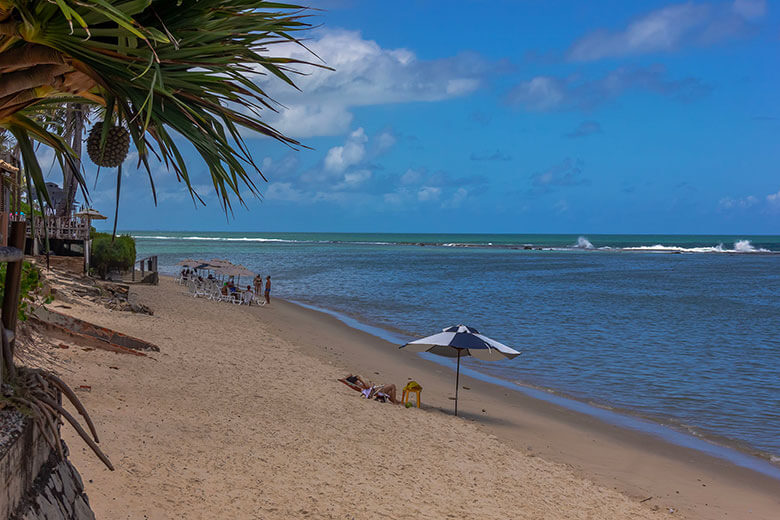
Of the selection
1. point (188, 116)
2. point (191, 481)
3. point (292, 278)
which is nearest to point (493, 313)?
A: point (292, 278)

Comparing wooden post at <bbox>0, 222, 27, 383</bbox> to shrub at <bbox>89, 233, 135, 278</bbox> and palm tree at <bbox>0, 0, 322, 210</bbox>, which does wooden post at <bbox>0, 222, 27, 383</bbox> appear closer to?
palm tree at <bbox>0, 0, 322, 210</bbox>

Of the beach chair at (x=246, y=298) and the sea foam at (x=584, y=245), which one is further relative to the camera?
the sea foam at (x=584, y=245)

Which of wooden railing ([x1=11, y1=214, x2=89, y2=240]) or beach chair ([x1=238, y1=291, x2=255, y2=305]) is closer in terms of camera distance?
wooden railing ([x1=11, y1=214, x2=89, y2=240])

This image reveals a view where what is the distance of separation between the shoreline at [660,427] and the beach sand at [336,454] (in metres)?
0.43

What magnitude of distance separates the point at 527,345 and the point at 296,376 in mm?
11023

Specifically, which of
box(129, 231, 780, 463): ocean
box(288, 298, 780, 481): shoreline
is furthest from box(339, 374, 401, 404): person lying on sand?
box(129, 231, 780, 463): ocean

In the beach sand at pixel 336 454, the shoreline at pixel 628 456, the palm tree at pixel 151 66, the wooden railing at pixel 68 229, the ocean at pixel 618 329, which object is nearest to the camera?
the palm tree at pixel 151 66

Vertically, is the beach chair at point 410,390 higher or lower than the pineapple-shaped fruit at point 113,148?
lower

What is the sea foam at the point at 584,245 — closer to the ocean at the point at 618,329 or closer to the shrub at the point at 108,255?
the ocean at the point at 618,329

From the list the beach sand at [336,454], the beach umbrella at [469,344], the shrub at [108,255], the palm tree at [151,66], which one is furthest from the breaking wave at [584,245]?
the palm tree at [151,66]

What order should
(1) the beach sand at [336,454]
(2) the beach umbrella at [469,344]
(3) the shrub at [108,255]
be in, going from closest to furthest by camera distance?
(1) the beach sand at [336,454] < (2) the beach umbrella at [469,344] < (3) the shrub at [108,255]

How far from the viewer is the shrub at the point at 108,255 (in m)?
27.2

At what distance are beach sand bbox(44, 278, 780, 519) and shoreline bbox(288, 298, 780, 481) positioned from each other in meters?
0.43

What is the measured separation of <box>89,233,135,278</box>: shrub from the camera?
89.4 feet
